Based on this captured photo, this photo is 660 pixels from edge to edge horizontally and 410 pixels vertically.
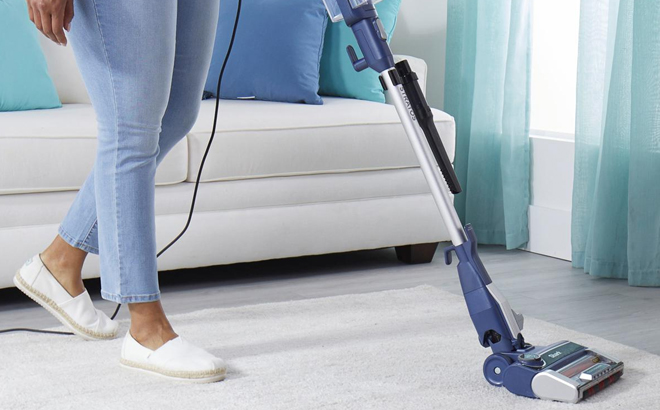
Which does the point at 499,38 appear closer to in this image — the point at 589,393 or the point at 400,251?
the point at 400,251

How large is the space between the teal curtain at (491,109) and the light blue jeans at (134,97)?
1470 mm

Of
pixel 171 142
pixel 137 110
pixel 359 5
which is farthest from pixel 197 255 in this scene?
pixel 359 5

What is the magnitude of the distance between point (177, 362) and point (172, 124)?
42 centimetres

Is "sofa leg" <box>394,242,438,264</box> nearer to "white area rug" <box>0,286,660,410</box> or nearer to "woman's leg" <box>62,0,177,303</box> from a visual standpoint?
"white area rug" <box>0,286,660,410</box>

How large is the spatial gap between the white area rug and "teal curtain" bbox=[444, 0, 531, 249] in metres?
0.91

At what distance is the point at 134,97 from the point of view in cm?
141

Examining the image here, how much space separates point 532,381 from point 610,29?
134 cm

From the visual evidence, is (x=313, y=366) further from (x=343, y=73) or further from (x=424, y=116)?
(x=343, y=73)

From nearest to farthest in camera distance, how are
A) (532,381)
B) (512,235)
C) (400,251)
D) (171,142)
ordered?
(532,381) → (171,142) → (400,251) → (512,235)

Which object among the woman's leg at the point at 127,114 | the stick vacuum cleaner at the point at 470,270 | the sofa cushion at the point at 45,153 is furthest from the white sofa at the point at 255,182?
the stick vacuum cleaner at the point at 470,270

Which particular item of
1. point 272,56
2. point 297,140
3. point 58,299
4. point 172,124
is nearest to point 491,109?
point 272,56

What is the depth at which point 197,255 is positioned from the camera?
223 centimetres

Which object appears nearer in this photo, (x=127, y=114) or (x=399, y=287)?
(x=127, y=114)

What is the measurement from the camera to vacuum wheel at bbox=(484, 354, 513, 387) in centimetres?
142
